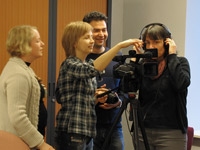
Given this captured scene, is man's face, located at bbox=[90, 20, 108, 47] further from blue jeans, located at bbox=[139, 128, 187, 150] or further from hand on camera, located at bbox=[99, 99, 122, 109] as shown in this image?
blue jeans, located at bbox=[139, 128, 187, 150]

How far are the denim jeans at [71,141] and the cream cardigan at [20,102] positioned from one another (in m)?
0.14

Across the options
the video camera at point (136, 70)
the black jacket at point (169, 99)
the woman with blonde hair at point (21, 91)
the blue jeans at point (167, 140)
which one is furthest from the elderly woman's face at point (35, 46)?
the blue jeans at point (167, 140)

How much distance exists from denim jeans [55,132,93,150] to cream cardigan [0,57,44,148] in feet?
0.45

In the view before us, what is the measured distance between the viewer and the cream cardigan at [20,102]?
54.4 inches

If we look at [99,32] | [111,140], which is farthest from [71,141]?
[99,32]

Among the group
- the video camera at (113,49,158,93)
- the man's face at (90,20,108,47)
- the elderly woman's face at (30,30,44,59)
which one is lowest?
the video camera at (113,49,158,93)

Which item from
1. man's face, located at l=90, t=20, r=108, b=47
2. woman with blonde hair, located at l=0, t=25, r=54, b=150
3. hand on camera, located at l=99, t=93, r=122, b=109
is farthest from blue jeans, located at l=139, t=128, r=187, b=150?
man's face, located at l=90, t=20, r=108, b=47

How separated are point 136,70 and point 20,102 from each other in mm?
561

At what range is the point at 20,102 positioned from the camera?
1.40m

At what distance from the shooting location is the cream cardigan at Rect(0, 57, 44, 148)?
138cm

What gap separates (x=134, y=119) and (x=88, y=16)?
33.0 inches

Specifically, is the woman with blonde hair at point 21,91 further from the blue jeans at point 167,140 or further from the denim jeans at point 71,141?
the blue jeans at point 167,140

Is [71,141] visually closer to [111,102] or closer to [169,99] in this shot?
[111,102]

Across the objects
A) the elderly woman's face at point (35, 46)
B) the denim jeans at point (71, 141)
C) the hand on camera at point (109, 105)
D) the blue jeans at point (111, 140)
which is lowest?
the blue jeans at point (111, 140)
